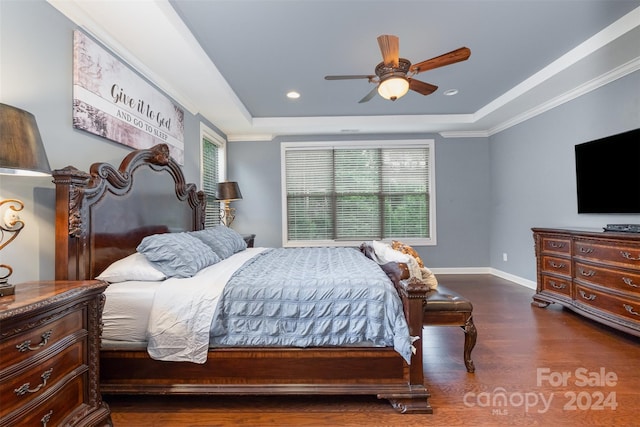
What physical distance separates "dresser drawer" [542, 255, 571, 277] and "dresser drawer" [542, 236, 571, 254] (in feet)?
0.28

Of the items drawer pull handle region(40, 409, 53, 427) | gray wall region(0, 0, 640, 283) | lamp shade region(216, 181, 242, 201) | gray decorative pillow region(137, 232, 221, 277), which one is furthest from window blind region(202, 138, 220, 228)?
drawer pull handle region(40, 409, 53, 427)

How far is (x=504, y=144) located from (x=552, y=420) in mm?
4333

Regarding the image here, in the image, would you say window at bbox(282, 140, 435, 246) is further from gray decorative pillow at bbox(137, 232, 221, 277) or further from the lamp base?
the lamp base

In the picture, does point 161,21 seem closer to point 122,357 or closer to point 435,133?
point 122,357

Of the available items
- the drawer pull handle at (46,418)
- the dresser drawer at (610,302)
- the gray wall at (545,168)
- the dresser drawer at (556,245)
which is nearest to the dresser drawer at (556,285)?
the dresser drawer at (610,302)

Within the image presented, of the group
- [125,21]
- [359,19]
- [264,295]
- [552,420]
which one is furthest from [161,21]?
[552,420]

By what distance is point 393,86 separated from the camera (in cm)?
236

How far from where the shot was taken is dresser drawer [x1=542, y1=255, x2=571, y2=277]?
3.20 m

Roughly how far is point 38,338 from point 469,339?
2.39 m

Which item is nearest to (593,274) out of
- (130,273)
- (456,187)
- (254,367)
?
(456,187)

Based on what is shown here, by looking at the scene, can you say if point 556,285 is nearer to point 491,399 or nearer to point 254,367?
point 491,399

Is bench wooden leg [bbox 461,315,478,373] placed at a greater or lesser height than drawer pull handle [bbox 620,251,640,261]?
lesser

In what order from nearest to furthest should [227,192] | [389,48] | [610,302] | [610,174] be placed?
[389,48] → [610,302] → [610,174] → [227,192]

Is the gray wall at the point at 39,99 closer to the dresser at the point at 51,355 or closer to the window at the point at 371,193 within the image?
the dresser at the point at 51,355
